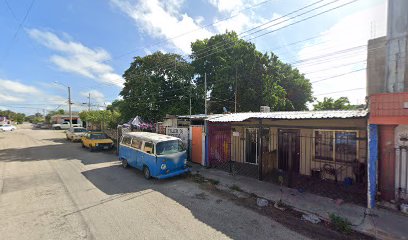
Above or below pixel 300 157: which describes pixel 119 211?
below

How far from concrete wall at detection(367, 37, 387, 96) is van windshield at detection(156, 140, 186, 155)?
8.14 m

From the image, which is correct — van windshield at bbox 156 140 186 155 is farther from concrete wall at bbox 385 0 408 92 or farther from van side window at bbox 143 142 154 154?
concrete wall at bbox 385 0 408 92

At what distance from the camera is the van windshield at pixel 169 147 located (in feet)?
28.3

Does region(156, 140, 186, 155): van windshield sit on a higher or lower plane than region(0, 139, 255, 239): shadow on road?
higher

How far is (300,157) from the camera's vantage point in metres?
9.44

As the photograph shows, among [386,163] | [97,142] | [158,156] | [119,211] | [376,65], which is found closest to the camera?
[119,211]

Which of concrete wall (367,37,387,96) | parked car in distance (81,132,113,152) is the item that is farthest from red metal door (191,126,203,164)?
parked car in distance (81,132,113,152)

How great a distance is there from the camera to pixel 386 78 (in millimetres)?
7418

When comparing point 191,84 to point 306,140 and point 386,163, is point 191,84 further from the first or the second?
point 386,163

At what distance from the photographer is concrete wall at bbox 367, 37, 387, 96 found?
8031 mm

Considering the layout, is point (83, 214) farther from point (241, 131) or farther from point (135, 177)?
point (241, 131)

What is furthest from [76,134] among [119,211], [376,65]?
[376,65]

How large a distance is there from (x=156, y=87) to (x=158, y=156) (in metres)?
13.5

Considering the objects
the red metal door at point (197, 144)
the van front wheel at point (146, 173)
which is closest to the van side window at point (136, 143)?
the van front wheel at point (146, 173)
